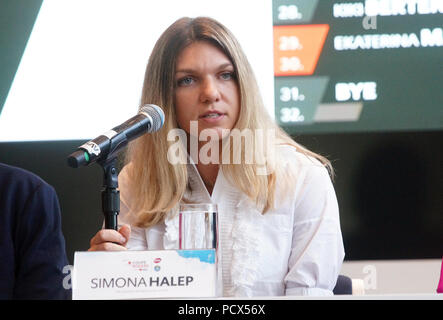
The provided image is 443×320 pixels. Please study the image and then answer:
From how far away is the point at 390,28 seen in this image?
95.8 inches

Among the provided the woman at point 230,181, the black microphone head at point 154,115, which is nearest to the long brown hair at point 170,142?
the woman at point 230,181

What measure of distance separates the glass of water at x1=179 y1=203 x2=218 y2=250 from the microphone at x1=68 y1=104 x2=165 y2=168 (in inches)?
6.5

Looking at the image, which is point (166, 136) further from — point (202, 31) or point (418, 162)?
point (418, 162)

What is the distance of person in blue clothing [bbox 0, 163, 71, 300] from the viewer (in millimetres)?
1578

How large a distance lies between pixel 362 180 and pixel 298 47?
512mm

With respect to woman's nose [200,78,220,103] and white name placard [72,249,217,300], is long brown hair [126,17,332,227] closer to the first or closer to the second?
woman's nose [200,78,220,103]

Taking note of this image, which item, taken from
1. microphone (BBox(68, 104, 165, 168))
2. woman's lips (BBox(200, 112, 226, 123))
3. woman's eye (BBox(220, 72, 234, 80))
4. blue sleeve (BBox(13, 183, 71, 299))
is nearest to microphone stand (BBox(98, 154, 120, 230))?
microphone (BBox(68, 104, 165, 168))

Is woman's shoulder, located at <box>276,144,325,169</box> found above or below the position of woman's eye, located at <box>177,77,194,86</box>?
below

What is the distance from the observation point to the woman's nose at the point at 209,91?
6.05 feet

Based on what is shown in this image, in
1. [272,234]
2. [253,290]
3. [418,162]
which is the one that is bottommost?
[253,290]

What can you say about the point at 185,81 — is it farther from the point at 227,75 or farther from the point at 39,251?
the point at 39,251
